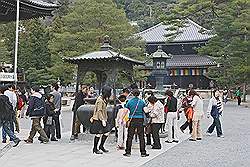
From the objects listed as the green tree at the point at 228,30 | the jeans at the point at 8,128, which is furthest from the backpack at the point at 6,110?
the green tree at the point at 228,30

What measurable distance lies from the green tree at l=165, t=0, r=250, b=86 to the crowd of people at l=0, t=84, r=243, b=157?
851 inches

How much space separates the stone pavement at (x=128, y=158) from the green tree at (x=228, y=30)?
919 inches

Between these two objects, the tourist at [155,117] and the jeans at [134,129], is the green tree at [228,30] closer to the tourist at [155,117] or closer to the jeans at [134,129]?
the tourist at [155,117]

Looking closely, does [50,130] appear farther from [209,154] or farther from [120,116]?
[209,154]

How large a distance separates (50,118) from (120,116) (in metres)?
2.82

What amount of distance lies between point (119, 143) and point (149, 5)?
92.6 meters

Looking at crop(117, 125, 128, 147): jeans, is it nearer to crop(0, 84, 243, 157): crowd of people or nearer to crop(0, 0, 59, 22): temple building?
crop(0, 84, 243, 157): crowd of people

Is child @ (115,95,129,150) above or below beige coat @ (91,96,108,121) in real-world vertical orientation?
below

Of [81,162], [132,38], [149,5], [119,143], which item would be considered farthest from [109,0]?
[149,5]

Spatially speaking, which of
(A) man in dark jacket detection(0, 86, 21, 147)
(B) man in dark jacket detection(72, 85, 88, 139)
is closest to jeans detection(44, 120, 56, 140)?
(B) man in dark jacket detection(72, 85, 88, 139)

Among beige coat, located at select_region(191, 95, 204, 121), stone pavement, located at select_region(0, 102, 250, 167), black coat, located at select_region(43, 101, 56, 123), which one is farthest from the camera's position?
beige coat, located at select_region(191, 95, 204, 121)

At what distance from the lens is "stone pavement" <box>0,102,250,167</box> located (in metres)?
9.95

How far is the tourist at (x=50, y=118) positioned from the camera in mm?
13484

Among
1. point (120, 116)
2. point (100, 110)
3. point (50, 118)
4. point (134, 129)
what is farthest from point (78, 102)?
point (134, 129)
